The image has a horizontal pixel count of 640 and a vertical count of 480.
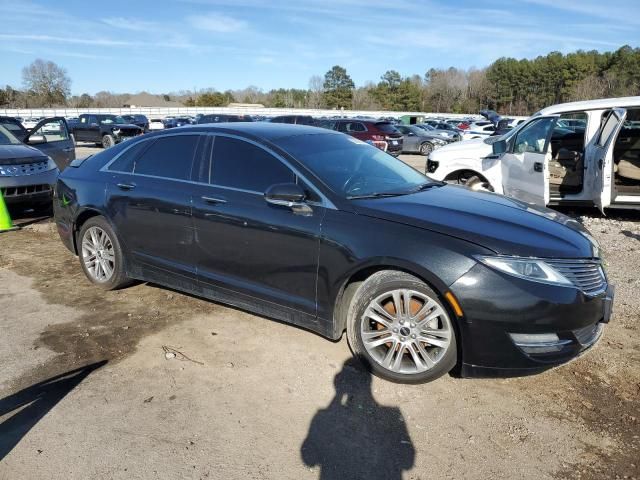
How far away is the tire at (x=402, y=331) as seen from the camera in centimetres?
324

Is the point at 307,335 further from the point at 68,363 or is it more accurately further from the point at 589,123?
the point at 589,123

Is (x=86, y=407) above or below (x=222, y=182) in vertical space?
below

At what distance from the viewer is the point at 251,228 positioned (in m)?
3.89

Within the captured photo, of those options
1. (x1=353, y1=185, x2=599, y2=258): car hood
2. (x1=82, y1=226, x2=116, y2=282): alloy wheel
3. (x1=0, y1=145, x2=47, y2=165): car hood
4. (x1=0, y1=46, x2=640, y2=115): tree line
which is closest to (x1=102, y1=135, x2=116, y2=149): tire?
(x1=0, y1=145, x2=47, y2=165): car hood

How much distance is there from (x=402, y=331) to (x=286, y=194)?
1225mm

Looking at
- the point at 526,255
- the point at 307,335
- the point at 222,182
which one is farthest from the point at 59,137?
the point at 526,255

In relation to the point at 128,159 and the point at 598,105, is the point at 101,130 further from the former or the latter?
the point at 598,105

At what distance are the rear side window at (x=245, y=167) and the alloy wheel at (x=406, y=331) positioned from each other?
3.89ft

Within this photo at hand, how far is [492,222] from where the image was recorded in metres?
3.47

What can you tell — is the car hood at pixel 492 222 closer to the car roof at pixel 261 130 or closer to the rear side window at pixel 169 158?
the car roof at pixel 261 130

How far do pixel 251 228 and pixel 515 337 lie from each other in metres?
1.98

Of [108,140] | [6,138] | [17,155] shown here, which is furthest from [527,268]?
[108,140]

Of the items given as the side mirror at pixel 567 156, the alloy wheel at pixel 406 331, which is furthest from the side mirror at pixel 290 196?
the side mirror at pixel 567 156

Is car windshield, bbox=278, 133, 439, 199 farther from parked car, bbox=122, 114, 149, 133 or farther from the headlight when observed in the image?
parked car, bbox=122, 114, 149, 133
